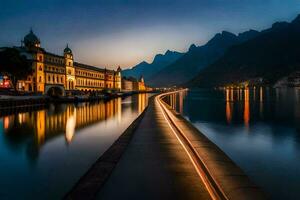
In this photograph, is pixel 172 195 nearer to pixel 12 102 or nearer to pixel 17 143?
pixel 17 143

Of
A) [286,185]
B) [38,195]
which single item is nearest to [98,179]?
[38,195]

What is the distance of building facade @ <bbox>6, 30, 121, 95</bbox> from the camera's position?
4508 inches

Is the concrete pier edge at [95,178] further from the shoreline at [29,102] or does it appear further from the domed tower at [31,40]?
the domed tower at [31,40]

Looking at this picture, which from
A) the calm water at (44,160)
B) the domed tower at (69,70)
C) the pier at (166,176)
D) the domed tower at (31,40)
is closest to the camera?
the pier at (166,176)

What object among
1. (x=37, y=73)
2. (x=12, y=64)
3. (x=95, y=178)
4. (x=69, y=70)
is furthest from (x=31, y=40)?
(x=95, y=178)

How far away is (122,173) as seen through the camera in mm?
14531

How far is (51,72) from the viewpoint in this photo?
128m

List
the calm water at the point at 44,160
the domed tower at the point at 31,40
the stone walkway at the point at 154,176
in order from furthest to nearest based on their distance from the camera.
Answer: the domed tower at the point at 31,40
the calm water at the point at 44,160
the stone walkway at the point at 154,176

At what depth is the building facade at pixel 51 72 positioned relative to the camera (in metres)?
115

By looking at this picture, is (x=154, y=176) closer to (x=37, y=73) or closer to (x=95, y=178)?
(x=95, y=178)

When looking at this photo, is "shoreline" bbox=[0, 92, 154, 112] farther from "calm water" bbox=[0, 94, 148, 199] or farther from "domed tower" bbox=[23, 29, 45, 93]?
"calm water" bbox=[0, 94, 148, 199]

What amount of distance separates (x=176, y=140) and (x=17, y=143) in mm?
16230

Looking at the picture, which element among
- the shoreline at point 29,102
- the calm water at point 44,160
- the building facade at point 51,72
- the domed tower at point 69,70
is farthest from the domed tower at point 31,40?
the calm water at point 44,160

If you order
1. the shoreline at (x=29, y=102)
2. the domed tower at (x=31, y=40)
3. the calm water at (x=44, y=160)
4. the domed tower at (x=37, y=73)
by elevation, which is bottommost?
the calm water at (x=44, y=160)
